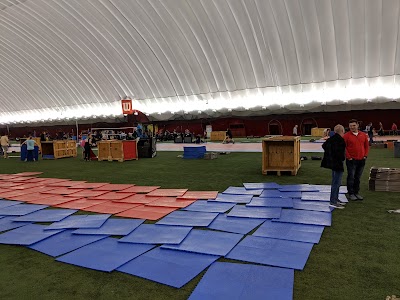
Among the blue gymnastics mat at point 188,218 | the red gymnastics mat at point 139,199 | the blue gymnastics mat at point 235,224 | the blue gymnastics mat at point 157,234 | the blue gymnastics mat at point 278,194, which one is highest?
the blue gymnastics mat at point 278,194

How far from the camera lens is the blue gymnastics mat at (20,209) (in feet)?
26.7

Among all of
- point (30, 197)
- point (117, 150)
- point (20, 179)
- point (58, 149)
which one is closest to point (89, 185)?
point (30, 197)

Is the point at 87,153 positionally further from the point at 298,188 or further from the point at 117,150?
the point at 298,188

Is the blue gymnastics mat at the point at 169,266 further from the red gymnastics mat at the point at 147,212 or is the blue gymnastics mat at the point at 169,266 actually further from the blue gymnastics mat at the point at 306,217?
the blue gymnastics mat at the point at 306,217

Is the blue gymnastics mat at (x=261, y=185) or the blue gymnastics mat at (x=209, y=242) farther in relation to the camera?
the blue gymnastics mat at (x=261, y=185)

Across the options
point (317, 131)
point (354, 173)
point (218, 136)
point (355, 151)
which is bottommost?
point (354, 173)

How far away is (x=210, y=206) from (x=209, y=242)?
246 cm

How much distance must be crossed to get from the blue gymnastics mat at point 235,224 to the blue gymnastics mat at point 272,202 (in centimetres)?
123

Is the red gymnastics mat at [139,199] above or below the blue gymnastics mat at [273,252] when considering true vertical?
above

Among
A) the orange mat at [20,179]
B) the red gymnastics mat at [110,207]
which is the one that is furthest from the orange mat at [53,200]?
the orange mat at [20,179]

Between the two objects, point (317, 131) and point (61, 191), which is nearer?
point (61, 191)

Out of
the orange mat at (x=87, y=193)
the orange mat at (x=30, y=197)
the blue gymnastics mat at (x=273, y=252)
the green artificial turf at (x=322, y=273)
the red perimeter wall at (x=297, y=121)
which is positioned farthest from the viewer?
the red perimeter wall at (x=297, y=121)

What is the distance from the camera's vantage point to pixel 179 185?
36.7ft

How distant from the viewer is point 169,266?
4.73m
